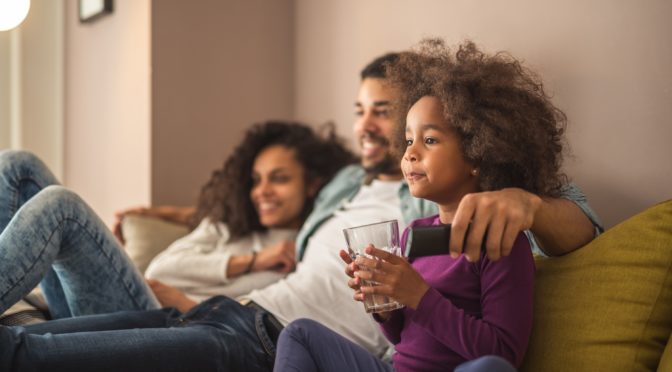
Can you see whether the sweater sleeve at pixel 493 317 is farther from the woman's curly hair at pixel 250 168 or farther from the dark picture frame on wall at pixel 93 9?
the dark picture frame on wall at pixel 93 9

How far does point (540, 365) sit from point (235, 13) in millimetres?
2157

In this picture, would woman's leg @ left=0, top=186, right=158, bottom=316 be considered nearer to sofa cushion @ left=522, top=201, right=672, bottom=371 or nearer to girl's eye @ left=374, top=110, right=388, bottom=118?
girl's eye @ left=374, top=110, right=388, bottom=118

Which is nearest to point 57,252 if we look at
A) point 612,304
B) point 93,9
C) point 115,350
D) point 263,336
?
point 115,350

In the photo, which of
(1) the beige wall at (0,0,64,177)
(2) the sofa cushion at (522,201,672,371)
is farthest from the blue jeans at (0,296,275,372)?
(1) the beige wall at (0,0,64,177)

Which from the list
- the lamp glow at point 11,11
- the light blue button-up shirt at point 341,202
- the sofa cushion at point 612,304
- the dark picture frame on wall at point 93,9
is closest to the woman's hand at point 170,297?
the light blue button-up shirt at point 341,202

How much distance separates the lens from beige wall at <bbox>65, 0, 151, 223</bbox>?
2865 mm

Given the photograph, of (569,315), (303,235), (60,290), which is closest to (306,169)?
(303,235)

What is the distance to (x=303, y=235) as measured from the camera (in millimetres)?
2156

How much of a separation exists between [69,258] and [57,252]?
0.34 feet

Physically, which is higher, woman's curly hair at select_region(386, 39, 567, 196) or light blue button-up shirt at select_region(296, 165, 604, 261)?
woman's curly hair at select_region(386, 39, 567, 196)

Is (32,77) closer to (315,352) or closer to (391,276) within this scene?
(315,352)

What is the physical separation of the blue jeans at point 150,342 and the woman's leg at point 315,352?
26cm

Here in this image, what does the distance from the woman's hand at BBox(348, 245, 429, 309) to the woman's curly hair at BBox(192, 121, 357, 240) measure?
1229 mm

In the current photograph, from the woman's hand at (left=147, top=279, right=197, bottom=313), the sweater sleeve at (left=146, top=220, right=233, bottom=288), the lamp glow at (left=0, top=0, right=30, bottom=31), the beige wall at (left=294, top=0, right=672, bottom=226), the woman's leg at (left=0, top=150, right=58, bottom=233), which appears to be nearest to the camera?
the beige wall at (left=294, top=0, right=672, bottom=226)
